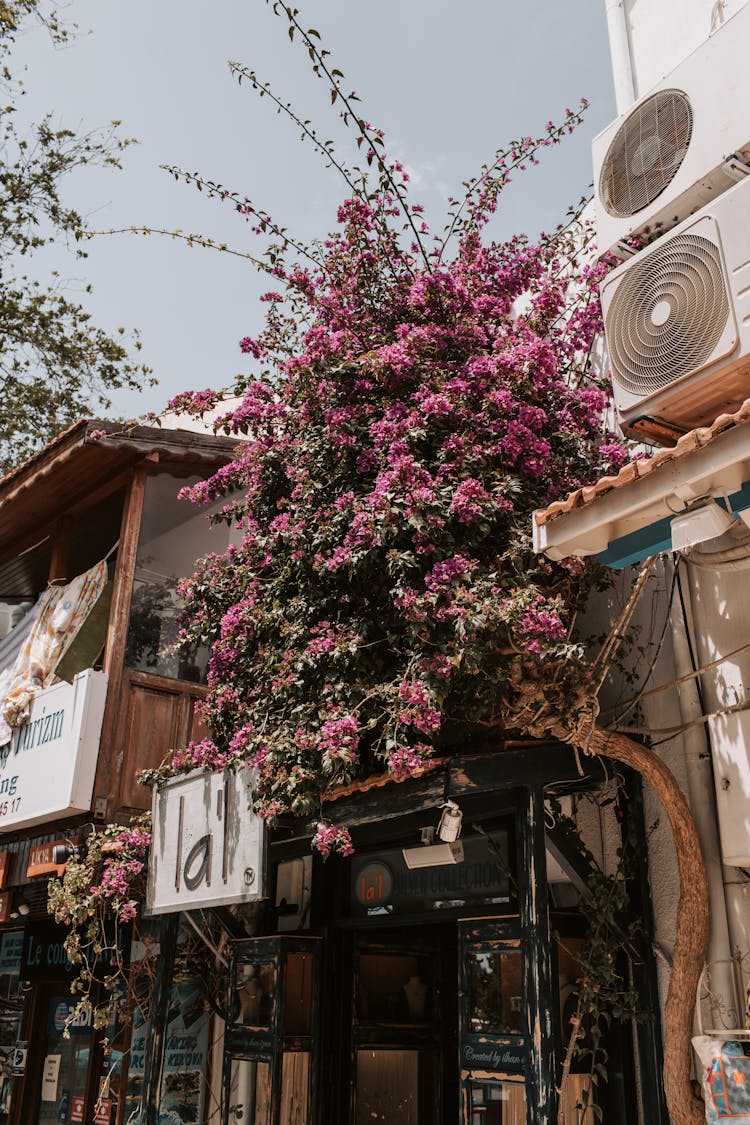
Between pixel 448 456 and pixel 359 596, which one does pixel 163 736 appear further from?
pixel 448 456

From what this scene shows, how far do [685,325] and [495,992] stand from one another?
146 inches

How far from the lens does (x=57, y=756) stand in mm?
8023

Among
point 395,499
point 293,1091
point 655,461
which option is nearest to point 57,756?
point 293,1091

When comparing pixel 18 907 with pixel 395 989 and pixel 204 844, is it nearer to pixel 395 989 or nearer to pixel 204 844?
pixel 204 844

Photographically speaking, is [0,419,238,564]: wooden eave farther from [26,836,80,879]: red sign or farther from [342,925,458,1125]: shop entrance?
[342,925,458,1125]: shop entrance

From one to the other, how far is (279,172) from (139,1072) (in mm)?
7240

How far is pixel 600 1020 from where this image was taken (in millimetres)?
5234

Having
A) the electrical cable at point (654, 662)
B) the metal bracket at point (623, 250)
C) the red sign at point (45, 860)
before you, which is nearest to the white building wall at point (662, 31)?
the metal bracket at point (623, 250)

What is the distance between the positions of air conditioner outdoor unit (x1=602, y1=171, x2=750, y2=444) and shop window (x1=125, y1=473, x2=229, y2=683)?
3.97 m

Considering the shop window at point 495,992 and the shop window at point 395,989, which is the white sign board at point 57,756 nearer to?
the shop window at point 395,989

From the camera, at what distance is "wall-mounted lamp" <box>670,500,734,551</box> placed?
4.00 m

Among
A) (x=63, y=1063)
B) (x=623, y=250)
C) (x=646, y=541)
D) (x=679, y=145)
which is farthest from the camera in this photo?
(x=63, y=1063)

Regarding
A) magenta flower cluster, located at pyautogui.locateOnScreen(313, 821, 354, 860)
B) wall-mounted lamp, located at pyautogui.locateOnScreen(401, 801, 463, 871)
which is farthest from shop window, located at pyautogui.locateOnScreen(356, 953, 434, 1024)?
magenta flower cluster, located at pyautogui.locateOnScreen(313, 821, 354, 860)

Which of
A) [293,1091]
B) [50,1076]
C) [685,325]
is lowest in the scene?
[50,1076]
